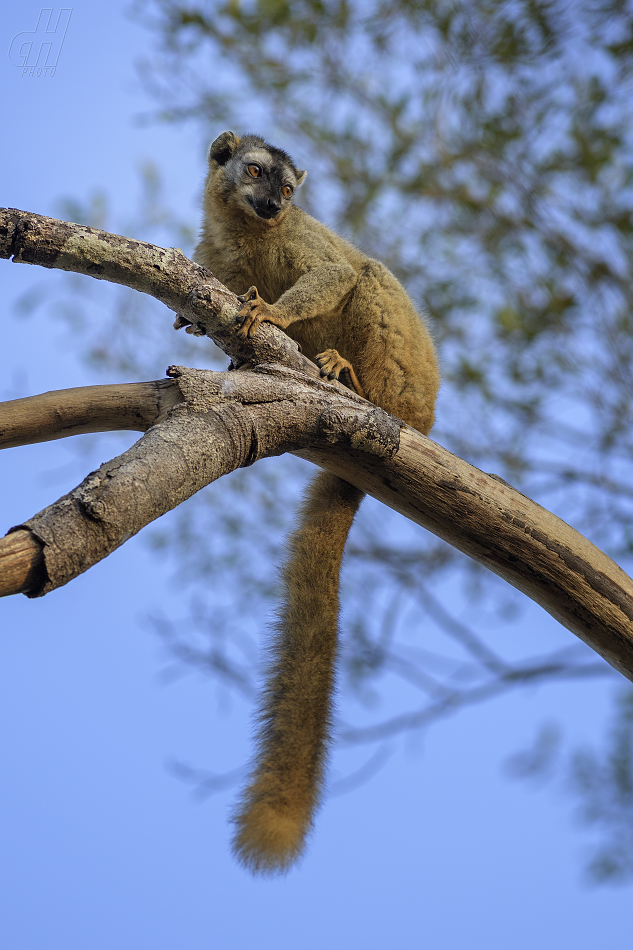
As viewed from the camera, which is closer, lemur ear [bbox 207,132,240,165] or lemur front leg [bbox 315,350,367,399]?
lemur front leg [bbox 315,350,367,399]

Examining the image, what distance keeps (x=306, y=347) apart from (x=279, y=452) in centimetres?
85

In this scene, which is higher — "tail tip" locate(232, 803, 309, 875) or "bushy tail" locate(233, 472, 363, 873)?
"bushy tail" locate(233, 472, 363, 873)

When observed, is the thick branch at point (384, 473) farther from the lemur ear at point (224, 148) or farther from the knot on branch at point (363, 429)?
the lemur ear at point (224, 148)

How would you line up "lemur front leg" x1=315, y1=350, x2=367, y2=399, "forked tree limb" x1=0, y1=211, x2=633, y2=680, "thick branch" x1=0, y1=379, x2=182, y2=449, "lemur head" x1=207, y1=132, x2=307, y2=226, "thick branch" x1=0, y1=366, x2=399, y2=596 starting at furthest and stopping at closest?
"lemur head" x1=207, y1=132, x2=307, y2=226, "lemur front leg" x1=315, y1=350, x2=367, y2=399, "thick branch" x1=0, y1=379, x2=182, y2=449, "forked tree limb" x1=0, y1=211, x2=633, y2=680, "thick branch" x1=0, y1=366, x2=399, y2=596

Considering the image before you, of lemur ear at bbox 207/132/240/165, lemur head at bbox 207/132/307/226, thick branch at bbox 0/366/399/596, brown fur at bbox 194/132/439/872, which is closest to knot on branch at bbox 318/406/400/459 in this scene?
thick branch at bbox 0/366/399/596

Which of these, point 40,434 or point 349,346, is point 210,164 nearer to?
point 349,346

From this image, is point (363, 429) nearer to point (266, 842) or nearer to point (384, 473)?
point (384, 473)

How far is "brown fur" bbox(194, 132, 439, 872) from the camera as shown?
2.55 metres

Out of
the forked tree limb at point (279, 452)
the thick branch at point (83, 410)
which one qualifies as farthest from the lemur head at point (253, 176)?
the thick branch at point (83, 410)

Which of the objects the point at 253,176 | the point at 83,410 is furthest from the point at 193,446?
the point at 253,176

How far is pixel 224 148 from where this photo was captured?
3.45 metres

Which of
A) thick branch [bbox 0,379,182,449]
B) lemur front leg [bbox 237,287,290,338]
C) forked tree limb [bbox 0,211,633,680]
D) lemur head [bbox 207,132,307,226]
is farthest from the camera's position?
lemur head [bbox 207,132,307,226]

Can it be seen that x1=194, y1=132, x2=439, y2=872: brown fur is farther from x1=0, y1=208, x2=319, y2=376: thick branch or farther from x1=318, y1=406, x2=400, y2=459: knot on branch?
x1=318, y1=406, x2=400, y2=459: knot on branch

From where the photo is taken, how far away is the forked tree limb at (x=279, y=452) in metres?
2.04
